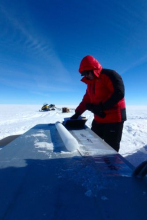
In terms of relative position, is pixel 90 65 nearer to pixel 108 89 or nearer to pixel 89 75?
pixel 89 75

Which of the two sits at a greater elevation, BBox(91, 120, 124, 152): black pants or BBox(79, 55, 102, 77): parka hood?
BBox(79, 55, 102, 77): parka hood

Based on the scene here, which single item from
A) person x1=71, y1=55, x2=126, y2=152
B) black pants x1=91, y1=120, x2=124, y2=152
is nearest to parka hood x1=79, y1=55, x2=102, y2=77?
person x1=71, y1=55, x2=126, y2=152

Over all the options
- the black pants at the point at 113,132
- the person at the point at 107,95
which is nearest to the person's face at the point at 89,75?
the person at the point at 107,95

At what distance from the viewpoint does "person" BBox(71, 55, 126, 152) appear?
1767 mm

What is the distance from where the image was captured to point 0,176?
856mm

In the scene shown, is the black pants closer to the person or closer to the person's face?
the person

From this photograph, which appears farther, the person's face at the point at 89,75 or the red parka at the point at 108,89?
the person's face at the point at 89,75

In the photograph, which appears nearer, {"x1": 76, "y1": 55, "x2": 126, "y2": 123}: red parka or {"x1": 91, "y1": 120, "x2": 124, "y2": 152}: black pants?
{"x1": 76, "y1": 55, "x2": 126, "y2": 123}: red parka

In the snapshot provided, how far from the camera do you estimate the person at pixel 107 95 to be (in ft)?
5.80

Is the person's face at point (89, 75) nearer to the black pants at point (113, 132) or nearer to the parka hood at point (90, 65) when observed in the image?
the parka hood at point (90, 65)

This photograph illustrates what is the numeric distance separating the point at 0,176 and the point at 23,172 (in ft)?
0.46

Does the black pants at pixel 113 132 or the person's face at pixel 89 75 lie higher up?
the person's face at pixel 89 75

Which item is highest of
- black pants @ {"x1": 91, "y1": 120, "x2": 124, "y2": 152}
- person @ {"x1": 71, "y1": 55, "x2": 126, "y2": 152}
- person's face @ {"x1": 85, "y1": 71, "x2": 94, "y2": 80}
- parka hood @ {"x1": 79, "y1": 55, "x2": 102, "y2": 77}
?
parka hood @ {"x1": 79, "y1": 55, "x2": 102, "y2": 77}

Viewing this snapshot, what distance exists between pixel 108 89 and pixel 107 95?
9 centimetres
